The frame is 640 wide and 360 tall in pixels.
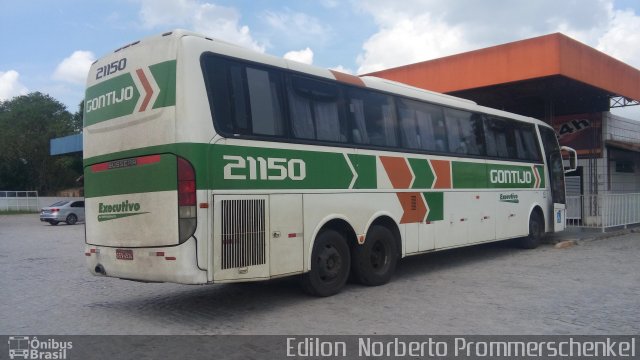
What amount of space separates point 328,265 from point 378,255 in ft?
4.51

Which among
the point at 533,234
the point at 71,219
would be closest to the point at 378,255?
the point at 533,234

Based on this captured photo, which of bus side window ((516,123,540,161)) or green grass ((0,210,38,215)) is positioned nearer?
bus side window ((516,123,540,161))

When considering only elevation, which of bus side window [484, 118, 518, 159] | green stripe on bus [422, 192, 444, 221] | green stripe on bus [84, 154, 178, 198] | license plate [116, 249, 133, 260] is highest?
bus side window [484, 118, 518, 159]

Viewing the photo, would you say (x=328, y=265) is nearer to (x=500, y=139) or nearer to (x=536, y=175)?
(x=500, y=139)

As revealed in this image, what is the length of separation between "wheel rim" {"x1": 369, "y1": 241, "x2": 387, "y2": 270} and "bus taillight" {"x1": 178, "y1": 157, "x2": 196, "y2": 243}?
142 inches

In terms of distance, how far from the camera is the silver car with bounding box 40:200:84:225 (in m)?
30.1

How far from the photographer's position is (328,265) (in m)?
8.09

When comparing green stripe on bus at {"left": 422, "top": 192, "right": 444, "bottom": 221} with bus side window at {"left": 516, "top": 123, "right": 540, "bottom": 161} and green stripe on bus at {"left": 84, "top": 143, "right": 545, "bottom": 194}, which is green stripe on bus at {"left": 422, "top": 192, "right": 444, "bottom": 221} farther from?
bus side window at {"left": 516, "top": 123, "right": 540, "bottom": 161}

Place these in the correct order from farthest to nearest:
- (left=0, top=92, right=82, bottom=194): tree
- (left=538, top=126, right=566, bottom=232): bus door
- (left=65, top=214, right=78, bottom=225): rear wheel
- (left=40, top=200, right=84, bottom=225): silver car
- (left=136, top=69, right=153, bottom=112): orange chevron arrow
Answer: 1. (left=0, top=92, right=82, bottom=194): tree
2. (left=65, top=214, right=78, bottom=225): rear wheel
3. (left=40, top=200, right=84, bottom=225): silver car
4. (left=538, top=126, right=566, bottom=232): bus door
5. (left=136, top=69, right=153, bottom=112): orange chevron arrow

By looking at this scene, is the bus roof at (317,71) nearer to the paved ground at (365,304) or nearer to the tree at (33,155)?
the paved ground at (365,304)

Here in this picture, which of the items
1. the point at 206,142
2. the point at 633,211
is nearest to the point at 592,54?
the point at 633,211

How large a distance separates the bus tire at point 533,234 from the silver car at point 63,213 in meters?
25.4

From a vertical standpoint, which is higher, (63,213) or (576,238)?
(63,213)

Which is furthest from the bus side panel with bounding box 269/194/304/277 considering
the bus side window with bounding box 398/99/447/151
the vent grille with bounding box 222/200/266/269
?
the bus side window with bounding box 398/99/447/151
